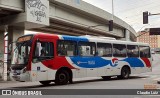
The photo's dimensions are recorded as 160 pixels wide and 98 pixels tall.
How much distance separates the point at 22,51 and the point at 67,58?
9.21ft

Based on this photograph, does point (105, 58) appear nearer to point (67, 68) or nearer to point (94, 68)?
point (94, 68)

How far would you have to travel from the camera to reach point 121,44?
73.6 ft

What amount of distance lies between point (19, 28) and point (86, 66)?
11.6 metres

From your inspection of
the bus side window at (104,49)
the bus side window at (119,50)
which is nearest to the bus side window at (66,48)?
the bus side window at (104,49)

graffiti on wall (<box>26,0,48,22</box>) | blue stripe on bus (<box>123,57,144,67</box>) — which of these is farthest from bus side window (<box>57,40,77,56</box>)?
graffiti on wall (<box>26,0,48,22</box>)

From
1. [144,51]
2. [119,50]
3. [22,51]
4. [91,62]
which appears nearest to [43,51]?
[22,51]

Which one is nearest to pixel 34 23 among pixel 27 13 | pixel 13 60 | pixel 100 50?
pixel 27 13

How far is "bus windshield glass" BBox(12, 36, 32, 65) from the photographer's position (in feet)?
53.7

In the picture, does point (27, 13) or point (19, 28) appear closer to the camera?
point (27, 13)

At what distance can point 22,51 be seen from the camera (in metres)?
16.7

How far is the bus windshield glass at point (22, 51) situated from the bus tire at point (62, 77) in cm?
223

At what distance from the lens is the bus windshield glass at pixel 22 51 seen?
1638cm

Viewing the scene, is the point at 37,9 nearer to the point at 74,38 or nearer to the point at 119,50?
the point at 119,50

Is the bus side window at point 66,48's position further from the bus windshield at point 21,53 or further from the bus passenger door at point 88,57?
the bus windshield at point 21,53
